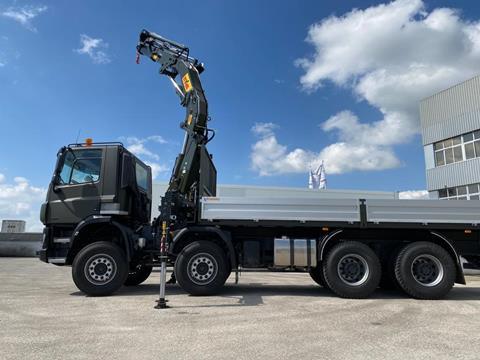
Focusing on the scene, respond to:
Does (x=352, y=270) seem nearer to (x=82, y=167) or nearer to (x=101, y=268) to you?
(x=101, y=268)

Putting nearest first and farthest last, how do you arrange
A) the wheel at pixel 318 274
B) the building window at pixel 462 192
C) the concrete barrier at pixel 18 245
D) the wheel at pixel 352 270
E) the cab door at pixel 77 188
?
1. the wheel at pixel 352 270
2. the cab door at pixel 77 188
3. the wheel at pixel 318 274
4. the building window at pixel 462 192
5. the concrete barrier at pixel 18 245

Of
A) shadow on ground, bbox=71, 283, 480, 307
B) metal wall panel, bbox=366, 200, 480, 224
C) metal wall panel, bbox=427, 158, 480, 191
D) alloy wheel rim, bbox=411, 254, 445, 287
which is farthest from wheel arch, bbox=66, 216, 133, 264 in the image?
metal wall panel, bbox=427, 158, 480, 191

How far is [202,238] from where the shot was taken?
348 inches

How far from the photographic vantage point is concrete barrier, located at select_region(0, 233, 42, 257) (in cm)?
2578

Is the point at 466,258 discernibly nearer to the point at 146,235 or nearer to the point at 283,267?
the point at 283,267

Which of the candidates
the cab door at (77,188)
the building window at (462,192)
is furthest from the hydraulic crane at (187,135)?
the building window at (462,192)

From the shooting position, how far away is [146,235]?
368 inches

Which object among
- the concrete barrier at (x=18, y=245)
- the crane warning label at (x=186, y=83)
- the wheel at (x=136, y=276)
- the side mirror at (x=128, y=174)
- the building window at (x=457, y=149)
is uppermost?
the building window at (x=457, y=149)

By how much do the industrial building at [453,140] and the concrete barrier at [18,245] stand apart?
1049 inches

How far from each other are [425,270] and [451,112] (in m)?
20.3

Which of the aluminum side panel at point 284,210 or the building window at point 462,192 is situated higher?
the building window at point 462,192

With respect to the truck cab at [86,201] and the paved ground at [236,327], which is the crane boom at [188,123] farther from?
the paved ground at [236,327]

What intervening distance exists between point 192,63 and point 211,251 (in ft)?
18.0

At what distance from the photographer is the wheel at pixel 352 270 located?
8352 mm
